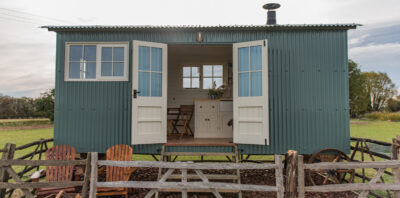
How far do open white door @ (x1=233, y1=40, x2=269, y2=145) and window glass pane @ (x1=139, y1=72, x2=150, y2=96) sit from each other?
193 cm

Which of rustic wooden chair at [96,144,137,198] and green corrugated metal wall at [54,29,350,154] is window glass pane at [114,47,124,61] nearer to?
green corrugated metal wall at [54,29,350,154]

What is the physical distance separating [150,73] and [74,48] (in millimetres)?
1940

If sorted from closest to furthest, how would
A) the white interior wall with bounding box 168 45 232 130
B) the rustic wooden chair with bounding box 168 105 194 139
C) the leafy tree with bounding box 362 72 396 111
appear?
the rustic wooden chair with bounding box 168 105 194 139 < the white interior wall with bounding box 168 45 232 130 < the leafy tree with bounding box 362 72 396 111

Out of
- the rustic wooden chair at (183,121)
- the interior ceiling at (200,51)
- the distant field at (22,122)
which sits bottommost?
the distant field at (22,122)

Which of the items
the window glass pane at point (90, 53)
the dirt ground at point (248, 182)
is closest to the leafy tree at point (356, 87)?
the dirt ground at point (248, 182)

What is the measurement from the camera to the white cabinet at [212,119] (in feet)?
20.9

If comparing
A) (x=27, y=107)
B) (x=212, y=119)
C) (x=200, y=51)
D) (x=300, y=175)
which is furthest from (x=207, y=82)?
(x=27, y=107)

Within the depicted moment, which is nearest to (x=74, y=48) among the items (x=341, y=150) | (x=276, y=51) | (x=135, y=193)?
(x=135, y=193)

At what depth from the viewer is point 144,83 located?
4.94 m

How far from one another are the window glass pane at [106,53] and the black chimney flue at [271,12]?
4.04 meters

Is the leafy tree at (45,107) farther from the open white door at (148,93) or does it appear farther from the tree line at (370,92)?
the tree line at (370,92)

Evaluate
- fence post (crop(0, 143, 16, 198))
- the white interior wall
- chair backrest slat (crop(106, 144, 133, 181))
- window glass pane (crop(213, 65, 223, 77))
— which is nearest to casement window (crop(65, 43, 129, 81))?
chair backrest slat (crop(106, 144, 133, 181))

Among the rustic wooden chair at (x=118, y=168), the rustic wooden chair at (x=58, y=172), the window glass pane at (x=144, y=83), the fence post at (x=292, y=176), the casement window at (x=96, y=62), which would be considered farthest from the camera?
the casement window at (x=96, y=62)

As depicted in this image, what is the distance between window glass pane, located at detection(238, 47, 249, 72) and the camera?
501 centimetres
